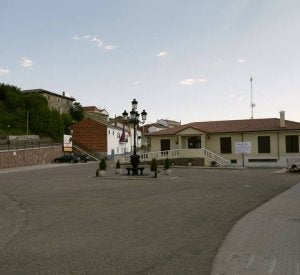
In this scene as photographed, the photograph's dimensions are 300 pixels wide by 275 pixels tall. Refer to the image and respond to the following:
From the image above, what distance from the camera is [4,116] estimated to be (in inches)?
2854

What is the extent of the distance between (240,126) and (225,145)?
253 cm

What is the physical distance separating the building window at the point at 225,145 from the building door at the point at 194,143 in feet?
8.20

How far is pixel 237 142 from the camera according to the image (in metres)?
38.4

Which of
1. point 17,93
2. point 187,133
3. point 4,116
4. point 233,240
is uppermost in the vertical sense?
point 17,93

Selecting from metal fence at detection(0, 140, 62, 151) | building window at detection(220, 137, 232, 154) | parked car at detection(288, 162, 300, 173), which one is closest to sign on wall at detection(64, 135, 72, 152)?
metal fence at detection(0, 140, 62, 151)

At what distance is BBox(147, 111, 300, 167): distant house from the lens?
37906 mm

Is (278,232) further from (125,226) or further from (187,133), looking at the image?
(187,133)

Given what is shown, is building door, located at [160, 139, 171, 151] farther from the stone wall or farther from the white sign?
the stone wall

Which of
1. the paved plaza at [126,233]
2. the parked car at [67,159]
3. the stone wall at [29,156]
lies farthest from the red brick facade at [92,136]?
the paved plaza at [126,233]

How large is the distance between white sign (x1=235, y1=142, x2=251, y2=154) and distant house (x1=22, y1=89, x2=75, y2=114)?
65.9 m

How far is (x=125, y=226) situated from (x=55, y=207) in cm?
402

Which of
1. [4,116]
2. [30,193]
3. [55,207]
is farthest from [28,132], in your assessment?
[55,207]

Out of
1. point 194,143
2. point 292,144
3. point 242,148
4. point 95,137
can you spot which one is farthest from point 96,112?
point 292,144

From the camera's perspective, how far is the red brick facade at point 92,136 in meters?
71.2
